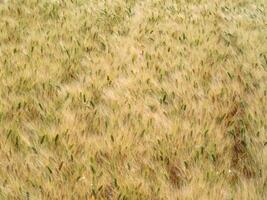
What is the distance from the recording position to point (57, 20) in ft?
21.7

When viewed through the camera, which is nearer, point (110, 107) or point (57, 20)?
point (110, 107)

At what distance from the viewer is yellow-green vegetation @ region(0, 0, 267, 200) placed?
118 inches

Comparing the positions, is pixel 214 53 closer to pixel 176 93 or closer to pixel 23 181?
pixel 176 93

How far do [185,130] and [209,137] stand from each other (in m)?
0.18

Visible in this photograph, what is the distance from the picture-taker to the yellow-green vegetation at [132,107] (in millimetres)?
3004

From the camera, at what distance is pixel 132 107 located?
397 cm

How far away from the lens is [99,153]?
10.9ft

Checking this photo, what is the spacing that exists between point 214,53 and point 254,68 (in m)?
0.69

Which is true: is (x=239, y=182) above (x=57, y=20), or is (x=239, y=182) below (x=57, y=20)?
above

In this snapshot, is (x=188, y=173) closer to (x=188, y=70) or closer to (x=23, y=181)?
(x=23, y=181)

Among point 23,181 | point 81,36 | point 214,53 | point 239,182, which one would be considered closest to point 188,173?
point 239,182

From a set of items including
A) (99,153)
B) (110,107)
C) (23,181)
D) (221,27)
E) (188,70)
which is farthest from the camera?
(221,27)

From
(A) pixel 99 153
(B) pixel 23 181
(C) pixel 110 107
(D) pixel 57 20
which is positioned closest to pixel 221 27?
(D) pixel 57 20

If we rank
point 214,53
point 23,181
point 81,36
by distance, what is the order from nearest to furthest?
1. point 23,181
2. point 214,53
3. point 81,36
